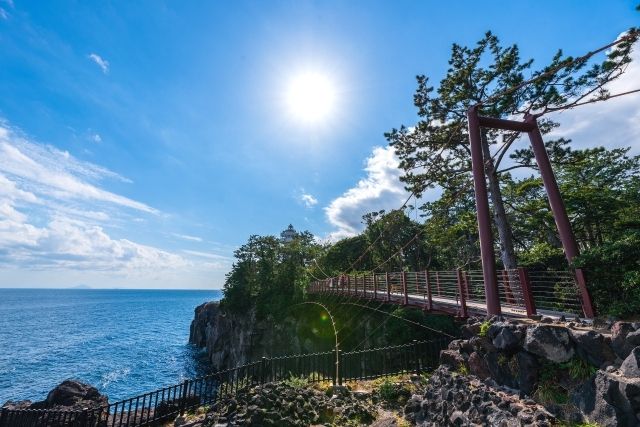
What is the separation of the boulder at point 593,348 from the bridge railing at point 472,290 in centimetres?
193

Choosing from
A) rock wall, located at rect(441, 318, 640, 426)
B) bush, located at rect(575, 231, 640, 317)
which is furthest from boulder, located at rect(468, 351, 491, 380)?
bush, located at rect(575, 231, 640, 317)

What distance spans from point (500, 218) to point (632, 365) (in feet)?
36.7

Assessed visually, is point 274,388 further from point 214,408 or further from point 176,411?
point 176,411

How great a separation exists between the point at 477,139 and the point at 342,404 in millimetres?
9073

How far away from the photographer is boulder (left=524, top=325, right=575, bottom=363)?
5.20 m

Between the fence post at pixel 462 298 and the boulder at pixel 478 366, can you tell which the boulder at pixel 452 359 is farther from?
the fence post at pixel 462 298

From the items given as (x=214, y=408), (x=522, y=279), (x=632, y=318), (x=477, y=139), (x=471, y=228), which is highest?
(x=477, y=139)

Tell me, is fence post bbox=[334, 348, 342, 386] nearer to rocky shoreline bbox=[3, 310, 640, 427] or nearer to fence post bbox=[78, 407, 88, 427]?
rocky shoreline bbox=[3, 310, 640, 427]

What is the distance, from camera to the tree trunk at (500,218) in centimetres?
1375

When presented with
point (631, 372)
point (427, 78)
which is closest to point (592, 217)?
point (427, 78)

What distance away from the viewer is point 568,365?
516 centimetres

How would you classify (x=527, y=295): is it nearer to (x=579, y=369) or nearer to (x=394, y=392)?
(x=579, y=369)

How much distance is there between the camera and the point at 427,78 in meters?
16.6

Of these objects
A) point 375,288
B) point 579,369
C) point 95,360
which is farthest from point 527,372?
point 95,360
